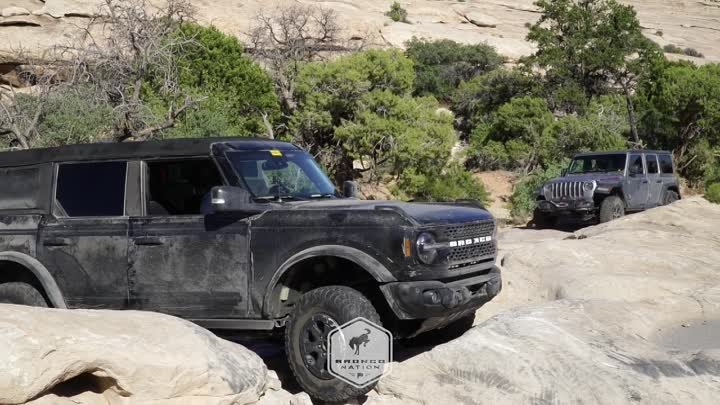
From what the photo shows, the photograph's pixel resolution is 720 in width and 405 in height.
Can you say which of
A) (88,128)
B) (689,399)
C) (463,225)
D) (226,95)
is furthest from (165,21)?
(689,399)

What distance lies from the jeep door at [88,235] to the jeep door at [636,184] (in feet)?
43.9

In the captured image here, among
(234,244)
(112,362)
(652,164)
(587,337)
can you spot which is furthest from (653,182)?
(112,362)

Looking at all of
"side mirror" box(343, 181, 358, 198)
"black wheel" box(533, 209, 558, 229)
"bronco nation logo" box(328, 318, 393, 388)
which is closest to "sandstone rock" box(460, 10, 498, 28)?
"black wheel" box(533, 209, 558, 229)

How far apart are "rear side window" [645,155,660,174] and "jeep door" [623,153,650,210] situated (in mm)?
325

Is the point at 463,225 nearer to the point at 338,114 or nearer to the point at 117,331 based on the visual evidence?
the point at 117,331

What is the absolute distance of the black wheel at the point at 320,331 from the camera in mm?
5648

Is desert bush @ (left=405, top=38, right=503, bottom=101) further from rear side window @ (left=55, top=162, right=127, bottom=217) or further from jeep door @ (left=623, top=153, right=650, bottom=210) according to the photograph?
rear side window @ (left=55, top=162, right=127, bottom=217)

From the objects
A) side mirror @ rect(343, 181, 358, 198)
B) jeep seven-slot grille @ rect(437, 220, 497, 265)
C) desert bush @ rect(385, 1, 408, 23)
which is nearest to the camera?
jeep seven-slot grille @ rect(437, 220, 497, 265)

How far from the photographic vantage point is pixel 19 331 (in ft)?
15.8

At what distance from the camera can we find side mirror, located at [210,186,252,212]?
577 cm

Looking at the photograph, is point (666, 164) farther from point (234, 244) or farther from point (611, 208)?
point (234, 244)

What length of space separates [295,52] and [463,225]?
2373 centimetres

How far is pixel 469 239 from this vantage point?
6168 millimetres

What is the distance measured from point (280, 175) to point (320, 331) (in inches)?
59.6
